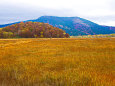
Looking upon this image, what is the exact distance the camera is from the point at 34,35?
12469 cm

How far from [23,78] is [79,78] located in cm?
264

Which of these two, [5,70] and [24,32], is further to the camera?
[24,32]

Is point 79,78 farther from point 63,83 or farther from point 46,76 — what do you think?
point 46,76

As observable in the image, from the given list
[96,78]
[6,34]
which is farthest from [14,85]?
[6,34]

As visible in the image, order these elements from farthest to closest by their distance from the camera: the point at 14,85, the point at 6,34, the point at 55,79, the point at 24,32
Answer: the point at 24,32 < the point at 6,34 < the point at 55,79 < the point at 14,85

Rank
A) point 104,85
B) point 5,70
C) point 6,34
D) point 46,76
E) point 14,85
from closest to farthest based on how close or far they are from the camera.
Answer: point 104,85, point 14,85, point 46,76, point 5,70, point 6,34

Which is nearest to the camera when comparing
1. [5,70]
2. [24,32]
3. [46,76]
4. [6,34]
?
[46,76]

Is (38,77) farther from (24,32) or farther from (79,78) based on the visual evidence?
(24,32)

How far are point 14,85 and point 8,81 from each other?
2.16ft

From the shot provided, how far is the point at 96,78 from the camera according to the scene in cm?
477

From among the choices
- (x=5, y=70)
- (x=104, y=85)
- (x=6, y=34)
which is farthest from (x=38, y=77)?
(x=6, y=34)

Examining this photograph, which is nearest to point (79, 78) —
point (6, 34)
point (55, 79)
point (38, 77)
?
point (55, 79)

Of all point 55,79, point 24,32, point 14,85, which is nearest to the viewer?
point 14,85

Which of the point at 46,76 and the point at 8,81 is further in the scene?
the point at 46,76
